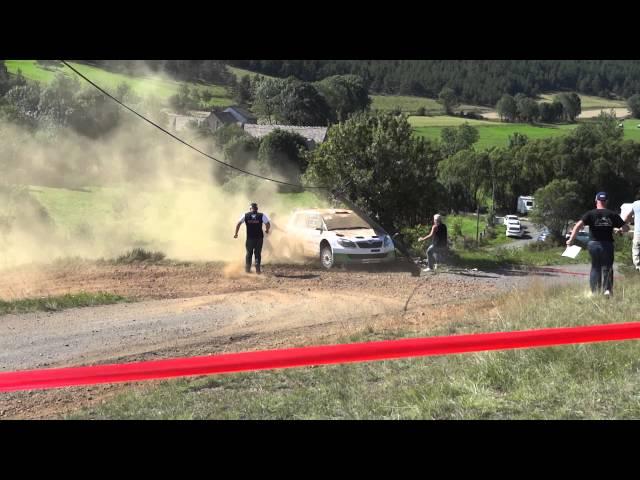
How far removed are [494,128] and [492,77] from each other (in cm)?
1350

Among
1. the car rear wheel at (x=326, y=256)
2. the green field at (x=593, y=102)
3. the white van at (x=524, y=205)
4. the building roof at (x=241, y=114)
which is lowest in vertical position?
the car rear wheel at (x=326, y=256)

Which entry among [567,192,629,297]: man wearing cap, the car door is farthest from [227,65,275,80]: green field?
A: [567,192,629,297]: man wearing cap

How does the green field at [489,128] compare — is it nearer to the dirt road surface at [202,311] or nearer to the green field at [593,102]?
the green field at [593,102]

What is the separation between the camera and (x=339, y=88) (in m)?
70.9

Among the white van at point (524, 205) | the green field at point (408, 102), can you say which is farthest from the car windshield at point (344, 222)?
the green field at point (408, 102)

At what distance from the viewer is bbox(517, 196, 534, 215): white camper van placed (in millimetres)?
51419

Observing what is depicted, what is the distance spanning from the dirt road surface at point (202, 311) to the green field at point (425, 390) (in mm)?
1389

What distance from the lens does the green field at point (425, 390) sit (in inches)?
215

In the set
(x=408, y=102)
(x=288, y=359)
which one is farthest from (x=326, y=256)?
(x=408, y=102)

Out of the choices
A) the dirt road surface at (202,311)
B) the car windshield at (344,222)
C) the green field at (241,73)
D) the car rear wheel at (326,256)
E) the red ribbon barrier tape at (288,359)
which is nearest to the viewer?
the red ribbon barrier tape at (288,359)

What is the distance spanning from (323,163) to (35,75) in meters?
24.3

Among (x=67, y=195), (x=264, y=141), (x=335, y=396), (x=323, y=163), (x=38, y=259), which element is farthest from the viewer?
(x=264, y=141)

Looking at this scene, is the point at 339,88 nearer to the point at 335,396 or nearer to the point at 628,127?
the point at 628,127

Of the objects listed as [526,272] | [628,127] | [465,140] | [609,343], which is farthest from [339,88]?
[609,343]
